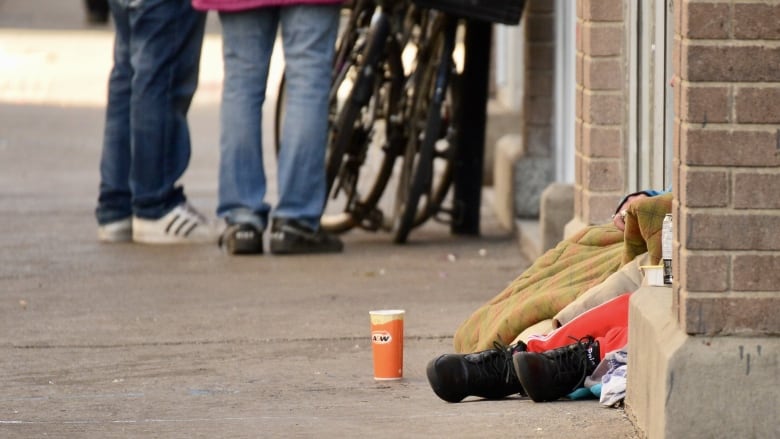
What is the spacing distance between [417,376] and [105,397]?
32.8 inches

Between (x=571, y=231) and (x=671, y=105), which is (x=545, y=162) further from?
(x=671, y=105)

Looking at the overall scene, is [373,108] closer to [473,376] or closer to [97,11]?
[473,376]

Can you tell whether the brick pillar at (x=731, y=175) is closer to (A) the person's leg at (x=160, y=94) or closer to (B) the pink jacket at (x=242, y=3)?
(B) the pink jacket at (x=242, y=3)

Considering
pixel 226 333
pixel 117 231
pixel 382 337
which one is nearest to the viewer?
pixel 382 337

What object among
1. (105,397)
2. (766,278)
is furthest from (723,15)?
(105,397)

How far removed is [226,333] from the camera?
18.1 ft

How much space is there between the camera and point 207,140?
37.1ft

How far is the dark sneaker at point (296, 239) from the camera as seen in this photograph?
23.1 feet

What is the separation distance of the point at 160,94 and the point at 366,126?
0.85 metres

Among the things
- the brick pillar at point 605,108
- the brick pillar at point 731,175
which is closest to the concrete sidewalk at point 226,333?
the brick pillar at point 731,175

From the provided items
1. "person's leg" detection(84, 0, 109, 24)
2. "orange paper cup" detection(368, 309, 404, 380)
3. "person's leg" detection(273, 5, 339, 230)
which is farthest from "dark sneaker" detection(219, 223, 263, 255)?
"person's leg" detection(84, 0, 109, 24)

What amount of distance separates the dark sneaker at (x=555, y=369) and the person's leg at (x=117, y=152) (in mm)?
3649

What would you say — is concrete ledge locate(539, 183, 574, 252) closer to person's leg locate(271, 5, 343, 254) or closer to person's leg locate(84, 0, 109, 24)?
person's leg locate(271, 5, 343, 254)

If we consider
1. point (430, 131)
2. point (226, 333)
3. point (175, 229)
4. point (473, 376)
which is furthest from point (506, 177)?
point (473, 376)
